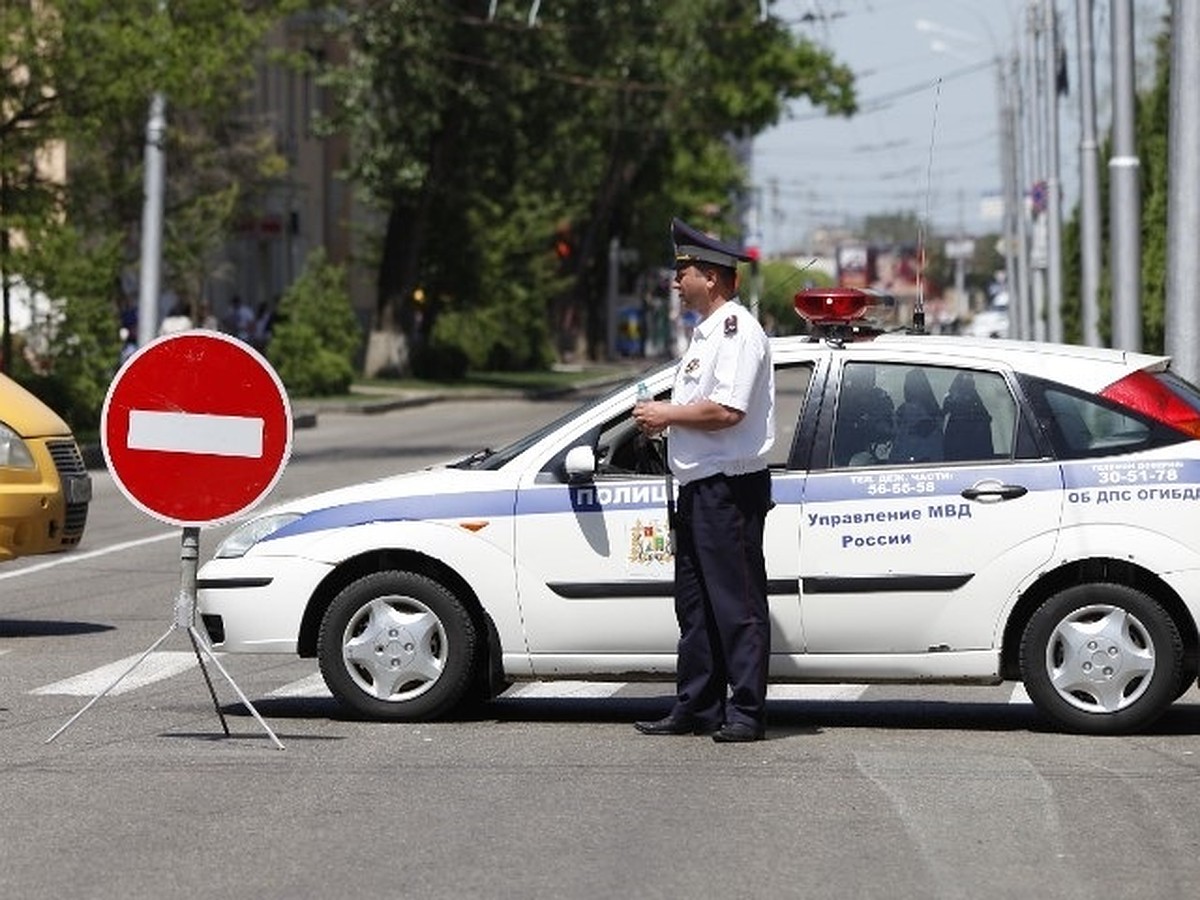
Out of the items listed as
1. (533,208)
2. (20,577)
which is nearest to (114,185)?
(20,577)

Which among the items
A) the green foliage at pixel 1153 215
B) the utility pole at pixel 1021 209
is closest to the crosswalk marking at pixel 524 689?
the green foliage at pixel 1153 215

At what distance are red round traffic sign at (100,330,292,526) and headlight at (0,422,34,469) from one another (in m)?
4.60

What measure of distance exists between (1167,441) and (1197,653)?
2.42ft

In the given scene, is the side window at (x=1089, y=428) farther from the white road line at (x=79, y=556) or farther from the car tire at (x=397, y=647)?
the white road line at (x=79, y=556)

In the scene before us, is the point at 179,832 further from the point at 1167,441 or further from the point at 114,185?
the point at 114,185

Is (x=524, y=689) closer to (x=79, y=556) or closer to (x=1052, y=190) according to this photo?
(x=79, y=556)

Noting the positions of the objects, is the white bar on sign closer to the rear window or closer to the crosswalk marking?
the crosswalk marking

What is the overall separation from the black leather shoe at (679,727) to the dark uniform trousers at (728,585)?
121mm

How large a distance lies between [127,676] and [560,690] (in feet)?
6.18

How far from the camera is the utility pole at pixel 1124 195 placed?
2488 cm

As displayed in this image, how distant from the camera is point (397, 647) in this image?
36.4 ft

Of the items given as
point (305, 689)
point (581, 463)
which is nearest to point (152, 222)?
point (305, 689)

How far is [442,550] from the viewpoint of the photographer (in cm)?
1101

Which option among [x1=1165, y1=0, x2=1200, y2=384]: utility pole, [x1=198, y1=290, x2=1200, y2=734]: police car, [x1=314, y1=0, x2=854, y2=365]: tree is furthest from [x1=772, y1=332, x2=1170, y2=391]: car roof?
[x1=314, y1=0, x2=854, y2=365]: tree
